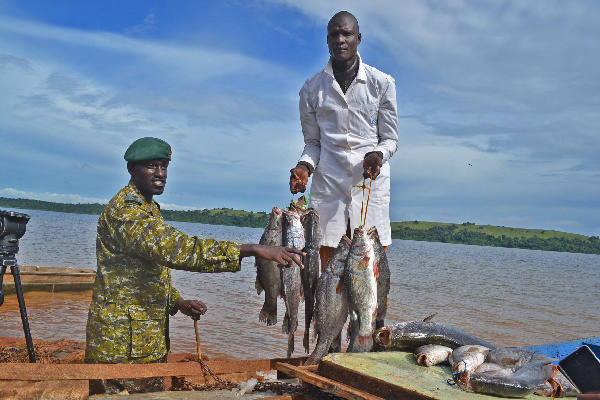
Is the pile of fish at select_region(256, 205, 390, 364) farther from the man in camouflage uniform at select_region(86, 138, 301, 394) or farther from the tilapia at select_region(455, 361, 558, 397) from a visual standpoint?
the tilapia at select_region(455, 361, 558, 397)

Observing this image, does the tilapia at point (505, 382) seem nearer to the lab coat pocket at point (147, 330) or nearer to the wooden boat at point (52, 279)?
the lab coat pocket at point (147, 330)

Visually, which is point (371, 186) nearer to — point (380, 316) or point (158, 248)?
point (380, 316)

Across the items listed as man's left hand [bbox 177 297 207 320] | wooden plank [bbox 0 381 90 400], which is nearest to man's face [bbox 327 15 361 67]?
man's left hand [bbox 177 297 207 320]

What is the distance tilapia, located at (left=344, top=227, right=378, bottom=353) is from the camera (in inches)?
184

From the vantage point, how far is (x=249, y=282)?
20.4 meters

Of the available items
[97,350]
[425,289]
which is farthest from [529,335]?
[97,350]

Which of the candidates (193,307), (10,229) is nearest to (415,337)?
(193,307)

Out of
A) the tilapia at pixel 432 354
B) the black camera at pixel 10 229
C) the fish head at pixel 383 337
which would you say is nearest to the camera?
the black camera at pixel 10 229

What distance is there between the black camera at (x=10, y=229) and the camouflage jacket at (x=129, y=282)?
735mm

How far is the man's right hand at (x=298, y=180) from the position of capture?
525 centimetres

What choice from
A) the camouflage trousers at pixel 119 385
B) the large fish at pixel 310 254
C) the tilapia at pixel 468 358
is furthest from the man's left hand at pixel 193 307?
the tilapia at pixel 468 358

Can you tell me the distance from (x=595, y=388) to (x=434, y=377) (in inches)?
65.7

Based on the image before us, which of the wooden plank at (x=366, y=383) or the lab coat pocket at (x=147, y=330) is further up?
the lab coat pocket at (x=147, y=330)

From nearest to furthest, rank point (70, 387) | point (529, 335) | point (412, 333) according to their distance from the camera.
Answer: point (70, 387)
point (412, 333)
point (529, 335)
